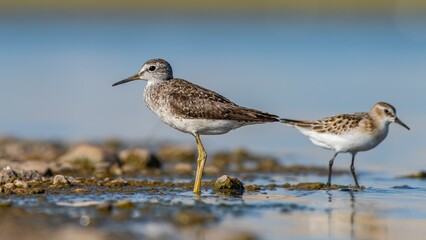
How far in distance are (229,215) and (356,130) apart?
3778 mm

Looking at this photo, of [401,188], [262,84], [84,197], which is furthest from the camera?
[262,84]

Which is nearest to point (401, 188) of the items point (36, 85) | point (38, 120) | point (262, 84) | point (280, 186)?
point (280, 186)

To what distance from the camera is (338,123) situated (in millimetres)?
14469

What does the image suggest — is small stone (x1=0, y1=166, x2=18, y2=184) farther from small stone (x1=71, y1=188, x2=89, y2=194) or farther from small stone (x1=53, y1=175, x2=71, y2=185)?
small stone (x1=71, y1=188, x2=89, y2=194)

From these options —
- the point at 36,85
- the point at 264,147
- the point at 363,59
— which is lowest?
the point at 264,147

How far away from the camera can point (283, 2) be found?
69000 millimetres

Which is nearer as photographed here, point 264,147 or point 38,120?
point 264,147

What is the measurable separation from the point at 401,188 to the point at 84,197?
509cm

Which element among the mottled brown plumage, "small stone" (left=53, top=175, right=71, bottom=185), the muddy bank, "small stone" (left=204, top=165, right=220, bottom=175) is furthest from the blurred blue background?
"small stone" (left=53, top=175, right=71, bottom=185)

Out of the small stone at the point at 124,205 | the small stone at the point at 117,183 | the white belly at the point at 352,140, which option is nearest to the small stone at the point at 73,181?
the small stone at the point at 117,183

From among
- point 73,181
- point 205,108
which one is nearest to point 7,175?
point 73,181

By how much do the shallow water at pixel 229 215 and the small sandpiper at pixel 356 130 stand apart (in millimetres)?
886

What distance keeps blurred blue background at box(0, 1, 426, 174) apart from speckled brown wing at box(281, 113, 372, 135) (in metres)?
2.77

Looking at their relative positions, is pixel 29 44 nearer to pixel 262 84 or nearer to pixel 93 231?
pixel 262 84
